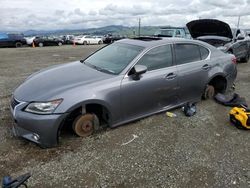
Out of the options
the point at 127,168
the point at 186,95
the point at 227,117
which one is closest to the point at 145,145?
the point at 127,168

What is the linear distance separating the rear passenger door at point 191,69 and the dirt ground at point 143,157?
2.17 feet

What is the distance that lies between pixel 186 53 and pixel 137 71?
4.82ft

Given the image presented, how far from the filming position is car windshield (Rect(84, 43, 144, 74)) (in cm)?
444

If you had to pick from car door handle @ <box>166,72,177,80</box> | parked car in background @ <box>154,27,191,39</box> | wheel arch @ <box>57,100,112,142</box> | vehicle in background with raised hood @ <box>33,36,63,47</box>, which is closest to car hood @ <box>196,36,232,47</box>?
parked car in background @ <box>154,27,191,39</box>

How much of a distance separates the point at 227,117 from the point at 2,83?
610 centimetres

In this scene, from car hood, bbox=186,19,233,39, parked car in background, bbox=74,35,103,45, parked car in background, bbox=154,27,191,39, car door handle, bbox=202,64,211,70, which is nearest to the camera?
car door handle, bbox=202,64,211,70

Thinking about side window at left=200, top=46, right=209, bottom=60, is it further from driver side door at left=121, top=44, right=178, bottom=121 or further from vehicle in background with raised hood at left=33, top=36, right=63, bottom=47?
vehicle in background with raised hood at left=33, top=36, right=63, bottom=47

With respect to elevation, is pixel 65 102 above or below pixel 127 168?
above

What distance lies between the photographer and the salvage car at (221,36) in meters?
10.3

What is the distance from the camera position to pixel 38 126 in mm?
3514

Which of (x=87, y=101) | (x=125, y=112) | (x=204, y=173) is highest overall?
(x=87, y=101)

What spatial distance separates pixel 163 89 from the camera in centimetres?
471

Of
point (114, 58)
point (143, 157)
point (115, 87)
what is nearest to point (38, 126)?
point (115, 87)

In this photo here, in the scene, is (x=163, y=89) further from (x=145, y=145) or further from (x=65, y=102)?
(x=65, y=102)
